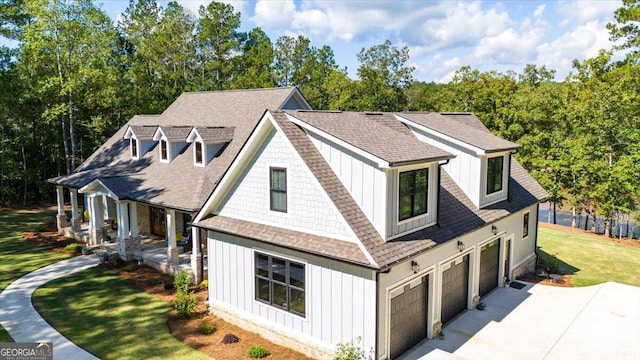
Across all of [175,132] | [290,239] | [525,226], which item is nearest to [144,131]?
[175,132]

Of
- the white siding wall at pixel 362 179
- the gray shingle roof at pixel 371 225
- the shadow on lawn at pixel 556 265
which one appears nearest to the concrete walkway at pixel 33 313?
the gray shingle roof at pixel 371 225

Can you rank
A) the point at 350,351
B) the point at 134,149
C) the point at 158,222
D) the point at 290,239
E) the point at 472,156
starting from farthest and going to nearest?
the point at 134,149 < the point at 158,222 < the point at 472,156 < the point at 290,239 < the point at 350,351

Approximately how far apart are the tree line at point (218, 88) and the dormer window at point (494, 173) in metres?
15.2

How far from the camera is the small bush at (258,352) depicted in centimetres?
1155

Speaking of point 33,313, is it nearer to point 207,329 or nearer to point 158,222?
point 207,329

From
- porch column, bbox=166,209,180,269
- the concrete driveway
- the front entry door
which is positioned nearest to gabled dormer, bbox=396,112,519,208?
the concrete driveway

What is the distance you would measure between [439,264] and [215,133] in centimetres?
1331

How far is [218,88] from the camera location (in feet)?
172

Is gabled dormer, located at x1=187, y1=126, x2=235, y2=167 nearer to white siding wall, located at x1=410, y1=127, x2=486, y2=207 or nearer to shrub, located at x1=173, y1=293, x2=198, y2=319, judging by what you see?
shrub, located at x1=173, y1=293, x2=198, y2=319

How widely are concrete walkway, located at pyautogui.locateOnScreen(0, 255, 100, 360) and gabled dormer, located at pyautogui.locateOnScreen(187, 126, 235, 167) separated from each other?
699 centimetres

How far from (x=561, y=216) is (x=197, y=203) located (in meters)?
39.2

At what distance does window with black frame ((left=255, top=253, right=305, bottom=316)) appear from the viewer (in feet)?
39.0

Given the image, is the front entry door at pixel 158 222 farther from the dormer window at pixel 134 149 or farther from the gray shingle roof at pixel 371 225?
the gray shingle roof at pixel 371 225

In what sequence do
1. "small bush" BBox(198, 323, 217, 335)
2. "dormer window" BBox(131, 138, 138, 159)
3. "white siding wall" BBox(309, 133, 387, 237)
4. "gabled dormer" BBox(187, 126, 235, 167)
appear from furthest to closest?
1. "dormer window" BBox(131, 138, 138, 159)
2. "gabled dormer" BBox(187, 126, 235, 167)
3. "small bush" BBox(198, 323, 217, 335)
4. "white siding wall" BBox(309, 133, 387, 237)
